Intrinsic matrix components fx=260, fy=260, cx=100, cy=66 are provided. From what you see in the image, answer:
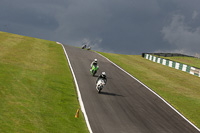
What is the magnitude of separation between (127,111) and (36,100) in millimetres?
5799

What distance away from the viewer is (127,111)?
55.1ft

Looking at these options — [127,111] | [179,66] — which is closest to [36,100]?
[127,111]

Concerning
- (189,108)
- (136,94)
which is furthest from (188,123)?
(136,94)

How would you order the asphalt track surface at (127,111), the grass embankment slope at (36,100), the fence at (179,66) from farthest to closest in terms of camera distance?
1. the fence at (179,66)
2. the asphalt track surface at (127,111)
3. the grass embankment slope at (36,100)

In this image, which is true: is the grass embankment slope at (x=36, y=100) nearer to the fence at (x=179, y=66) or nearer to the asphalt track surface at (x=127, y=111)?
the asphalt track surface at (x=127, y=111)

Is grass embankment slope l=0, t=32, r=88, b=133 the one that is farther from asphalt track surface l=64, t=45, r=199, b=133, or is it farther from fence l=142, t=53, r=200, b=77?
fence l=142, t=53, r=200, b=77

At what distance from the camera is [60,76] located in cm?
2281

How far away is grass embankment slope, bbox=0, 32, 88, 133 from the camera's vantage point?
11617 millimetres

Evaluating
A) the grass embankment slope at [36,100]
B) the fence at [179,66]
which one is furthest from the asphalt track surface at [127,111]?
the fence at [179,66]

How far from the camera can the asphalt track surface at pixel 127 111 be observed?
14217 mm

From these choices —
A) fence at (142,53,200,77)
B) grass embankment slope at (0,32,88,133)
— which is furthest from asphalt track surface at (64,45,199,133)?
fence at (142,53,200,77)

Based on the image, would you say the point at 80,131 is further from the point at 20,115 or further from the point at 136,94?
the point at 136,94

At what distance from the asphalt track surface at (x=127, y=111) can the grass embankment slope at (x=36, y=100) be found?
1031 millimetres

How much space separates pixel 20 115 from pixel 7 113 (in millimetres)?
592
